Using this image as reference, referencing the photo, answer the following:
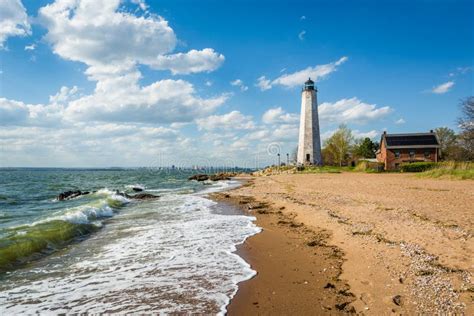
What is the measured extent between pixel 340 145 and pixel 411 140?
16784 millimetres

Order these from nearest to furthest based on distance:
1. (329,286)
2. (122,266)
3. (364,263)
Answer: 1. (329,286)
2. (364,263)
3. (122,266)

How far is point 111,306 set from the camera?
5066mm

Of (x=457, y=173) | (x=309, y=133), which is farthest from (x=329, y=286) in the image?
(x=309, y=133)

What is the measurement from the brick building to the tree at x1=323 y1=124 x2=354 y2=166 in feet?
48.6

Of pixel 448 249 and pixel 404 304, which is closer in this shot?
pixel 404 304

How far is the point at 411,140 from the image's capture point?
5138 centimetres

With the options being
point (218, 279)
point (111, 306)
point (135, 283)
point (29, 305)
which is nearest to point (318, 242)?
point (218, 279)

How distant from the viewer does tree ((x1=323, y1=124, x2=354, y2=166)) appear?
6681 centimetres

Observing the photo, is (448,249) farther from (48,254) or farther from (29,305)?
(48,254)

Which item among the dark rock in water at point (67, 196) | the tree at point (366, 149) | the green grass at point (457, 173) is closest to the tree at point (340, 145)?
the tree at point (366, 149)

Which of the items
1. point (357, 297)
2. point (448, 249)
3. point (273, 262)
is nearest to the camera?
point (357, 297)

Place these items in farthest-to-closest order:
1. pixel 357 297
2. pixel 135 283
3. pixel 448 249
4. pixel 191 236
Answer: pixel 191 236, pixel 448 249, pixel 135 283, pixel 357 297

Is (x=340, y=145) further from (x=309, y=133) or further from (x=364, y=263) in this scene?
(x=364, y=263)

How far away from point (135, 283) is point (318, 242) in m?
4.82
